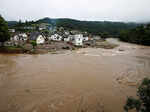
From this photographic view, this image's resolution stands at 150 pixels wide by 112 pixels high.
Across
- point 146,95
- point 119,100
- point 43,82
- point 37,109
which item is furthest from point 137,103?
point 43,82

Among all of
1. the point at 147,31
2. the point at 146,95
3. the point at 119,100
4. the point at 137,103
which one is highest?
the point at 147,31

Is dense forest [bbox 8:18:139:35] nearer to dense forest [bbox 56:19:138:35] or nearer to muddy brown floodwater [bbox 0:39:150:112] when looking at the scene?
dense forest [bbox 56:19:138:35]

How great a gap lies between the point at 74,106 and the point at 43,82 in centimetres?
319

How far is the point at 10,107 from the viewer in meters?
4.87

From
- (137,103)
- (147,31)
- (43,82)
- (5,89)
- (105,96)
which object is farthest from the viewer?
(147,31)

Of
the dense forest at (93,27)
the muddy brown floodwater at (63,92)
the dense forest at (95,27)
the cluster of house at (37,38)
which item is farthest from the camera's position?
the dense forest at (95,27)

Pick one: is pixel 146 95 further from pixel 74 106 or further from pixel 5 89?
pixel 5 89

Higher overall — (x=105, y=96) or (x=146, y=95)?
(x=146, y=95)

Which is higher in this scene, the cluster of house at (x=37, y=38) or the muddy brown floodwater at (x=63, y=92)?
the cluster of house at (x=37, y=38)

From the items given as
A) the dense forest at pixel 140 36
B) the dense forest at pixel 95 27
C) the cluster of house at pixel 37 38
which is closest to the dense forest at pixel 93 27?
the dense forest at pixel 95 27

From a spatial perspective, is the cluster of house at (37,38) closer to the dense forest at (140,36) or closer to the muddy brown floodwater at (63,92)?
the muddy brown floodwater at (63,92)

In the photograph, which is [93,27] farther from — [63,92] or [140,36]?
[63,92]

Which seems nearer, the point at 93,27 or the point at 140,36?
the point at 140,36

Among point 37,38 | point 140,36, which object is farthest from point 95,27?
point 37,38
